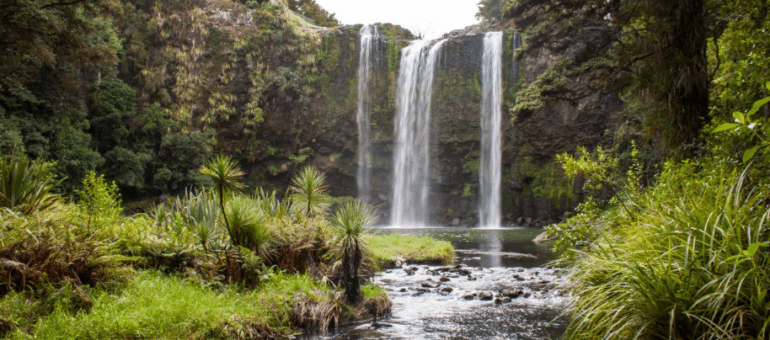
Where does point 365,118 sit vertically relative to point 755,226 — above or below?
above

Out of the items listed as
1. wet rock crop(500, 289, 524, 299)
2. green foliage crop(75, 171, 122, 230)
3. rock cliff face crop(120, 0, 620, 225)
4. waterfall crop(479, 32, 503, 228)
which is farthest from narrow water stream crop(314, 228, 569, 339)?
rock cliff face crop(120, 0, 620, 225)

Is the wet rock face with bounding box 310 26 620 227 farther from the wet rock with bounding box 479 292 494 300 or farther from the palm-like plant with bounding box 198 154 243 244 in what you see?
the palm-like plant with bounding box 198 154 243 244

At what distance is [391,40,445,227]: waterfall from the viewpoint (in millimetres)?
39312

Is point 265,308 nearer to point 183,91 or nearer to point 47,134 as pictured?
point 47,134

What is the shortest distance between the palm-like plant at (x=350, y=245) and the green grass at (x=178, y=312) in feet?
1.37

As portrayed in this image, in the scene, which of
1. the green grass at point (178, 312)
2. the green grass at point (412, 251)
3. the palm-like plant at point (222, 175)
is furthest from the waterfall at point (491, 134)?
the palm-like plant at point (222, 175)

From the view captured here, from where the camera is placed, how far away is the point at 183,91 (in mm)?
38188

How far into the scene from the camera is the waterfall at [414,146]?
3931 cm

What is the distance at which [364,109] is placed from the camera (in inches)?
1654

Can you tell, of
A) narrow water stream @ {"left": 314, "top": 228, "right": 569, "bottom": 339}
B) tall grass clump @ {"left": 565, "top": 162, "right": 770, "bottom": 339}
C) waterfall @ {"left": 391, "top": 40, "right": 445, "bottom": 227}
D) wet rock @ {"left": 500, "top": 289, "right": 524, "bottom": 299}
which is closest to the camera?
tall grass clump @ {"left": 565, "top": 162, "right": 770, "bottom": 339}

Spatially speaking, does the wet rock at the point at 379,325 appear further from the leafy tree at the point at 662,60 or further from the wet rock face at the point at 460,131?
the wet rock face at the point at 460,131

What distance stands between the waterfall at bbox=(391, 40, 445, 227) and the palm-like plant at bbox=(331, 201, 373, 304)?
30341mm

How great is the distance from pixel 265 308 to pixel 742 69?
6972mm

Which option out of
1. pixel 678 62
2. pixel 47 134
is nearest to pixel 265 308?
pixel 678 62
